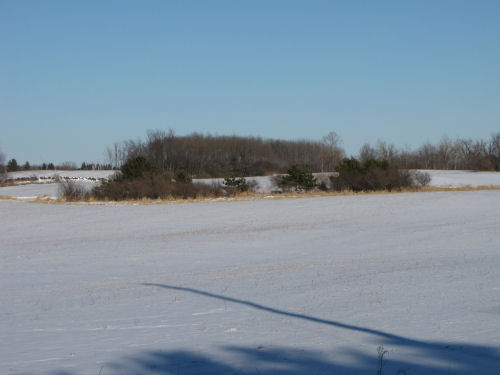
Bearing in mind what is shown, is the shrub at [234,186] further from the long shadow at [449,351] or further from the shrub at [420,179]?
the long shadow at [449,351]

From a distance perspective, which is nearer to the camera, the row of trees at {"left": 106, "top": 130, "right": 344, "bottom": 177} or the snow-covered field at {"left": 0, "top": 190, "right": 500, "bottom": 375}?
the snow-covered field at {"left": 0, "top": 190, "right": 500, "bottom": 375}

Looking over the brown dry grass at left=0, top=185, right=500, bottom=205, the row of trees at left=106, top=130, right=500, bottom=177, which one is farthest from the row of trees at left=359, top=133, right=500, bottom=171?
the brown dry grass at left=0, top=185, right=500, bottom=205

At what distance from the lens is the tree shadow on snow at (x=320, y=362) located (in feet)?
17.0

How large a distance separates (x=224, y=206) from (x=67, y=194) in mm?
13860

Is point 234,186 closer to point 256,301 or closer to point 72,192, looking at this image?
point 72,192

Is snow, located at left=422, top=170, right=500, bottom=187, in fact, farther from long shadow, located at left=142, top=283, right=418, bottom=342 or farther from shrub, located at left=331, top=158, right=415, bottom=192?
long shadow, located at left=142, top=283, right=418, bottom=342

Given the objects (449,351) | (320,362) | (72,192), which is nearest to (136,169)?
(72,192)

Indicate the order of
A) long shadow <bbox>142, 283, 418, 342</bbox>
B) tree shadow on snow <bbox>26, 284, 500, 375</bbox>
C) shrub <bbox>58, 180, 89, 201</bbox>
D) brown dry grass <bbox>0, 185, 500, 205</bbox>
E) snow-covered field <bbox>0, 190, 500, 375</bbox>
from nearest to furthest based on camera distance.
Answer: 1. tree shadow on snow <bbox>26, 284, 500, 375</bbox>
2. snow-covered field <bbox>0, 190, 500, 375</bbox>
3. long shadow <bbox>142, 283, 418, 342</bbox>
4. brown dry grass <bbox>0, 185, 500, 205</bbox>
5. shrub <bbox>58, 180, 89, 201</bbox>

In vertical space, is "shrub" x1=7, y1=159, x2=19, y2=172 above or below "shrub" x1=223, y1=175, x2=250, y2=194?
above

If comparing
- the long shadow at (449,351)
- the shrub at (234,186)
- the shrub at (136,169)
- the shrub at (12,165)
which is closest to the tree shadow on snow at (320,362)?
the long shadow at (449,351)

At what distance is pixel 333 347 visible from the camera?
19.6 feet

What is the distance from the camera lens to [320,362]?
216 inches

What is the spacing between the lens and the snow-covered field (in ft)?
18.7

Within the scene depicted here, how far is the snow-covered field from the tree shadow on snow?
22 mm
